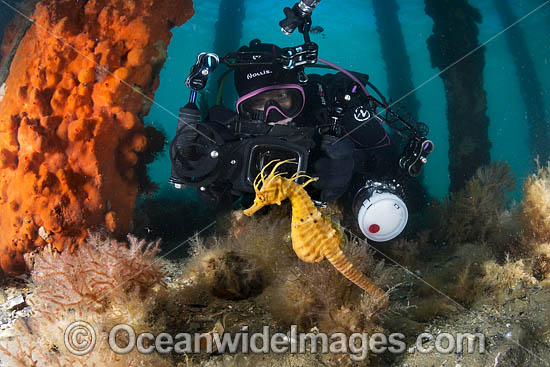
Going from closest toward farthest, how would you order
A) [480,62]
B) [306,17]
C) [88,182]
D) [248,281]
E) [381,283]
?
[381,283] < [248,281] < [306,17] < [88,182] < [480,62]

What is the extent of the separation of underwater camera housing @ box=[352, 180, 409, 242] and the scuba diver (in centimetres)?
1

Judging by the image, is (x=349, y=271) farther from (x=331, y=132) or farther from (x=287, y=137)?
(x=331, y=132)

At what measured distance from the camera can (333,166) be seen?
4.05m

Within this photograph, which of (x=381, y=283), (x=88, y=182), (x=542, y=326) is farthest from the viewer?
(x=88, y=182)

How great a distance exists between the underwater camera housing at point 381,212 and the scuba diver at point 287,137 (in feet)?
0.04

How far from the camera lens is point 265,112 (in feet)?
14.3

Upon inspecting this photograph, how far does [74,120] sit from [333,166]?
4148 millimetres

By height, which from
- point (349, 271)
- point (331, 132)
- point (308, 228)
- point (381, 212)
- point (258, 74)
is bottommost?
point (349, 271)

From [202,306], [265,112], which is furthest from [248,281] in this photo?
[265,112]

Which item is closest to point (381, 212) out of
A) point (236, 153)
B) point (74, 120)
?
point (236, 153)

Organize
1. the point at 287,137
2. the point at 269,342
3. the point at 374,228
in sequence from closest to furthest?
1. the point at 269,342
2. the point at 287,137
3. the point at 374,228

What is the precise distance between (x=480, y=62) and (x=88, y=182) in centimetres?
1026

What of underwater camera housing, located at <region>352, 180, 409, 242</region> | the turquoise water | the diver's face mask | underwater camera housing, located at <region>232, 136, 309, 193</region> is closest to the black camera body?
underwater camera housing, located at <region>232, 136, 309, 193</region>

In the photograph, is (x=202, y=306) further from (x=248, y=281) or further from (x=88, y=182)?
(x=88, y=182)
